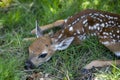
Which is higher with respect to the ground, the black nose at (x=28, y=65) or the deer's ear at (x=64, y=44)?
the deer's ear at (x=64, y=44)

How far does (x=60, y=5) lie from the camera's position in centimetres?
574

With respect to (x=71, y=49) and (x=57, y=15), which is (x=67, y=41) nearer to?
(x=71, y=49)

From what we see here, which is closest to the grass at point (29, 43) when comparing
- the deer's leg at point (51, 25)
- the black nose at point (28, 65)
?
the black nose at point (28, 65)

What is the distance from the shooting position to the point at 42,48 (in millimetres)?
4816

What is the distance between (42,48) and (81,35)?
57 cm

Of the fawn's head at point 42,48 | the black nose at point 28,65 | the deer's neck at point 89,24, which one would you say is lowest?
the black nose at point 28,65

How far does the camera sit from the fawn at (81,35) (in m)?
4.80

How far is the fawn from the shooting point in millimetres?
4801

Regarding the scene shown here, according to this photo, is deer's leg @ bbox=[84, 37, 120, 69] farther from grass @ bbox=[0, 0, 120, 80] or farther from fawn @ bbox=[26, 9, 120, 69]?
grass @ bbox=[0, 0, 120, 80]

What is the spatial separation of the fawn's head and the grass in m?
0.09

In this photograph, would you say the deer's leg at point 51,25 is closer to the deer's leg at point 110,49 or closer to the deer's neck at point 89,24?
the deer's neck at point 89,24

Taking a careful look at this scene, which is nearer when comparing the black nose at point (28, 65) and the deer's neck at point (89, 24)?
the black nose at point (28, 65)

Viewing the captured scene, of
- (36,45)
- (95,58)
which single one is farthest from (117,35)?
(36,45)

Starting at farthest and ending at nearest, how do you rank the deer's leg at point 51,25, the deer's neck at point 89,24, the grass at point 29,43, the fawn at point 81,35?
the deer's leg at point 51,25, the deer's neck at point 89,24, the fawn at point 81,35, the grass at point 29,43
